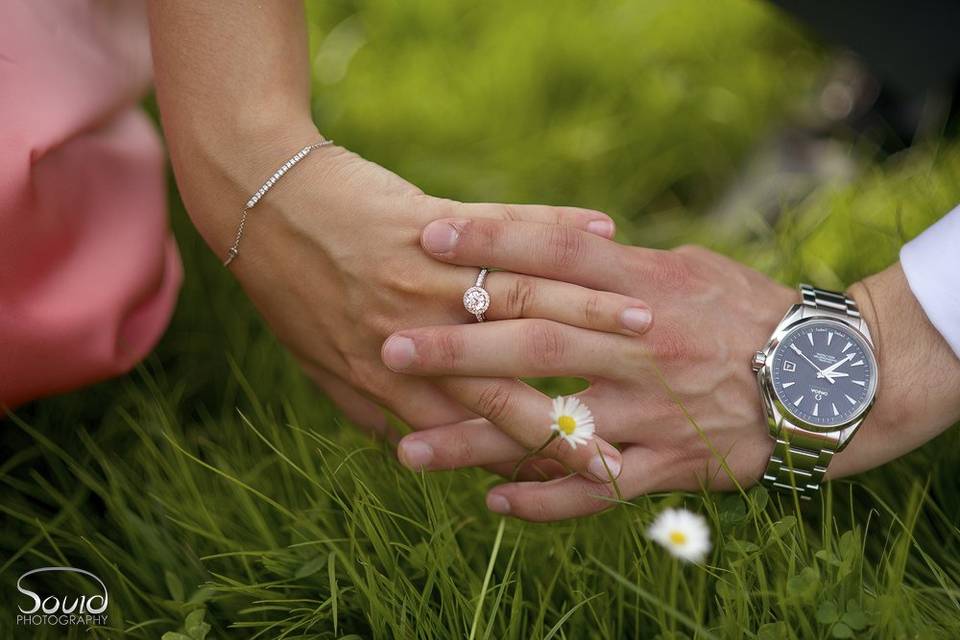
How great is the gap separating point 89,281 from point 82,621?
45 centimetres

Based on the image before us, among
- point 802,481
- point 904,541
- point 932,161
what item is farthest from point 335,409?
point 932,161

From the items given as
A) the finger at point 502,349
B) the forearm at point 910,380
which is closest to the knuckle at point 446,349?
the finger at point 502,349

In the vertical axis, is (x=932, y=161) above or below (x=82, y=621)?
above

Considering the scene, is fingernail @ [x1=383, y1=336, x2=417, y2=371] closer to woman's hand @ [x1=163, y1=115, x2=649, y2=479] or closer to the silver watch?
woman's hand @ [x1=163, y1=115, x2=649, y2=479]

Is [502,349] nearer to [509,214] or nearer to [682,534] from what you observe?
[509,214]

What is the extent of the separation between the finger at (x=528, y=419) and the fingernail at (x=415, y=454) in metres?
0.09

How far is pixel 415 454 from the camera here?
46.7 inches

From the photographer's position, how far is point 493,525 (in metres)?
1.24

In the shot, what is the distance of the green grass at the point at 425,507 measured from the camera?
40.7 inches

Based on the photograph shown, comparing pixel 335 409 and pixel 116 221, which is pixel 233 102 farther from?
pixel 335 409

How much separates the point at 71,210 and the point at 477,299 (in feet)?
1.88

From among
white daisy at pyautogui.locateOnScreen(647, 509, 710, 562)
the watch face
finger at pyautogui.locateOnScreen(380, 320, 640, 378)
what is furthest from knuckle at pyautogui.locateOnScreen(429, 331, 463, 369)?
the watch face
